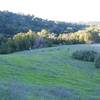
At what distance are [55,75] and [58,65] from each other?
6.71m

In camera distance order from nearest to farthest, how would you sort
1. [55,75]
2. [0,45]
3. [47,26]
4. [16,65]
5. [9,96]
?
[9,96] → [55,75] → [16,65] → [0,45] → [47,26]

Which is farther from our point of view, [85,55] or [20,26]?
[20,26]

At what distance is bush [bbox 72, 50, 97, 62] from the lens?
133ft

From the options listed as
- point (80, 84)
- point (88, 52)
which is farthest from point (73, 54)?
point (80, 84)

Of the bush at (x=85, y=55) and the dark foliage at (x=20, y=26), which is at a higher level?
the dark foliage at (x=20, y=26)

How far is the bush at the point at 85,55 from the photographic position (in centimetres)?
4062

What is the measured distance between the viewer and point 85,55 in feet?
136

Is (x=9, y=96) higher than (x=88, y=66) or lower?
higher

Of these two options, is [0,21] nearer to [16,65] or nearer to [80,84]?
[16,65]

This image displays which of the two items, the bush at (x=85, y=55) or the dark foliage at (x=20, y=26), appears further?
the dark foliage at (x=20, y=26)

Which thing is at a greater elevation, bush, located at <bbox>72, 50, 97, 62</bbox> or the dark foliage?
the dark foliage

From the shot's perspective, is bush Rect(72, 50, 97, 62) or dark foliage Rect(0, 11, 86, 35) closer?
bush Rect(72, 50, 97, 62)

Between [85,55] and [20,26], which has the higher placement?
[20,26]

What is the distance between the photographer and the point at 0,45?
6738cm
